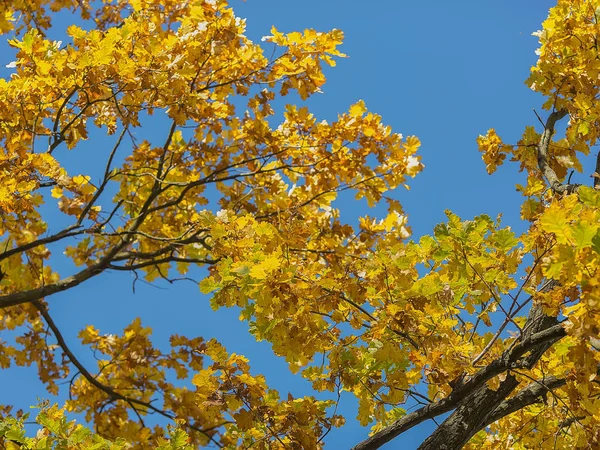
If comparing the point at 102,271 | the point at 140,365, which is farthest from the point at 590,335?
the point at 140,365

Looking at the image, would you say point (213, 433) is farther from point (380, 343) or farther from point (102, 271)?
point (380, 343)

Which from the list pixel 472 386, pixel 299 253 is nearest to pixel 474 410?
pixel 472 386

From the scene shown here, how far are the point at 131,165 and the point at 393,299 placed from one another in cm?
421

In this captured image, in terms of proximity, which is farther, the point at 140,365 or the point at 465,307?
the point at 140,365

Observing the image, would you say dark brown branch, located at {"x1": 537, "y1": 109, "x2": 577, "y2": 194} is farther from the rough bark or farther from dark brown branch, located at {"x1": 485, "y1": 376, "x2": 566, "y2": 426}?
dark brown branch, located at {"x1": 485, "y1": 376, "x2": 566, "y2": 426}

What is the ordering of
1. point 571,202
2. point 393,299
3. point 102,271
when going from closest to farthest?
point 571,202 < point 393,299 < point 102,271

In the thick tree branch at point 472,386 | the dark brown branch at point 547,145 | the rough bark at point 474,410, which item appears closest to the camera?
the thick tree branch at point 472,386

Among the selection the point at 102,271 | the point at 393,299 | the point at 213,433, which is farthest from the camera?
the point at 213,433

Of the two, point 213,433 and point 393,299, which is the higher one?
point 213,433

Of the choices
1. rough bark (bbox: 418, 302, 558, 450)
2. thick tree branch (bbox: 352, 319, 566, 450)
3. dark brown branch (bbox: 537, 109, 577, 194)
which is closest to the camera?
thick tree branch (bbox: 352, 319, 566, 450)

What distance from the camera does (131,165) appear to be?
6887mm

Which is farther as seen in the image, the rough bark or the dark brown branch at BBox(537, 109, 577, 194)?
the dark brown branch at BBox(537, 109, 577, 194)

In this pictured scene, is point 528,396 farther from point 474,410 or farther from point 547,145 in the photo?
point 547,145

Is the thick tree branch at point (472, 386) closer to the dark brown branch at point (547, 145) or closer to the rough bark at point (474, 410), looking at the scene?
the rough bark at point (474, 410)
